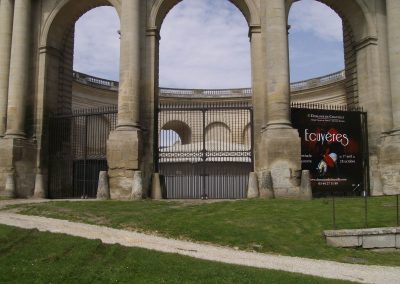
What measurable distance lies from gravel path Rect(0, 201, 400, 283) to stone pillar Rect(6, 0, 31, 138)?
451 inches

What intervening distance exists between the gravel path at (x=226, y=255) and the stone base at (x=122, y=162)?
23.0 feet

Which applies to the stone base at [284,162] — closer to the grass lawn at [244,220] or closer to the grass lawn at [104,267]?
the grass lawn at [244,220]

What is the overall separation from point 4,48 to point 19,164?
6290 millimetres

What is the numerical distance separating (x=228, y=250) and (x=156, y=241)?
180 centimetres

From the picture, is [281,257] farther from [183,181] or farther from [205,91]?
[205,91]

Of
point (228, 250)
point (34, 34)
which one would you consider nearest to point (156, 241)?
point (228, 250)

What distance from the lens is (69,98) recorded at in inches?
1096

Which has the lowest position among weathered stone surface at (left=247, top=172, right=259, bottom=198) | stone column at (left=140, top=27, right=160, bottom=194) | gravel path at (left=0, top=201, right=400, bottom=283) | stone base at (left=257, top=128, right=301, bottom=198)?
gravel path at (left=0, top=201, right=400, bottom=283)

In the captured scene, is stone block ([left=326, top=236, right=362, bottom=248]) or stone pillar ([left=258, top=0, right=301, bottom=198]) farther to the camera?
stone pillar ([left=258, top=0, right=301, bottom=198])

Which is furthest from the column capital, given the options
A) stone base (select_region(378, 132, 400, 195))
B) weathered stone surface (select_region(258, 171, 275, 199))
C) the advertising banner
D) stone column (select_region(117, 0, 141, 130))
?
stone base (select_region(378, 132, 400, 195))

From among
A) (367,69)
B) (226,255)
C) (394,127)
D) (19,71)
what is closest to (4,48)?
(19,71)

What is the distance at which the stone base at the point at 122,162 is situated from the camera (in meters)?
21.3

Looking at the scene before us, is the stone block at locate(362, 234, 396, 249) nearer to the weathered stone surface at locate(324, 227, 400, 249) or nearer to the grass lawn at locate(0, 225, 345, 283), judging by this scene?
the weathered stone surface at locate(324, 227, 400, 249)

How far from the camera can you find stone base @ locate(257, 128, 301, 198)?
20.6 meters
